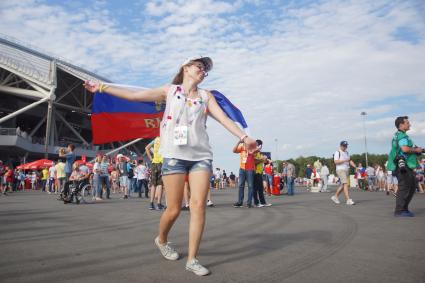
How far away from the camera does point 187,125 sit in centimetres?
334

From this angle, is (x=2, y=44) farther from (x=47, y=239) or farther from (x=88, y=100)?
(x=47, y=239)

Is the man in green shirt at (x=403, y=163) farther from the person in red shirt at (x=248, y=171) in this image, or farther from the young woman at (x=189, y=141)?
the young woman at (x=189, y=141)

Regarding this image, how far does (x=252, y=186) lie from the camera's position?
9.88 meters

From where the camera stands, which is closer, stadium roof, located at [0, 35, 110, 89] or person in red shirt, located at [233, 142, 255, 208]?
person in red shirt, located at [233, 142, 255, 208]

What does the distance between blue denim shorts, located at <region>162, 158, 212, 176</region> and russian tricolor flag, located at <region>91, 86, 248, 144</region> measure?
290 centimetres

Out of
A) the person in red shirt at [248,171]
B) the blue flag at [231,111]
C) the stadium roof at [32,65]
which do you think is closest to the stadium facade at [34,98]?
the stadium roof at [32,65]

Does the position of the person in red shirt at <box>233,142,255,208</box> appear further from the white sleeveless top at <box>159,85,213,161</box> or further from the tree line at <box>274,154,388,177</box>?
the tree line at <box>274,154,388,177</box>

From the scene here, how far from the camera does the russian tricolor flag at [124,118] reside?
637 centimetres

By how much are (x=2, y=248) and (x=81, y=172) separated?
8329mm

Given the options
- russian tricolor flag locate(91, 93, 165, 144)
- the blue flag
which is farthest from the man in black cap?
russian tricolor flag locate(91, 93, 165, 144)

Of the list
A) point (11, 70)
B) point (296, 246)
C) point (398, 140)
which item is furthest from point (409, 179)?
point (11, 70)

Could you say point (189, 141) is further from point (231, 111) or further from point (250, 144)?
point (231, 111)

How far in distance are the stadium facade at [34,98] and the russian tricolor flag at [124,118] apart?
34708 mm

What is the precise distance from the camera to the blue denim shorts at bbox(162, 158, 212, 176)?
330 cm
